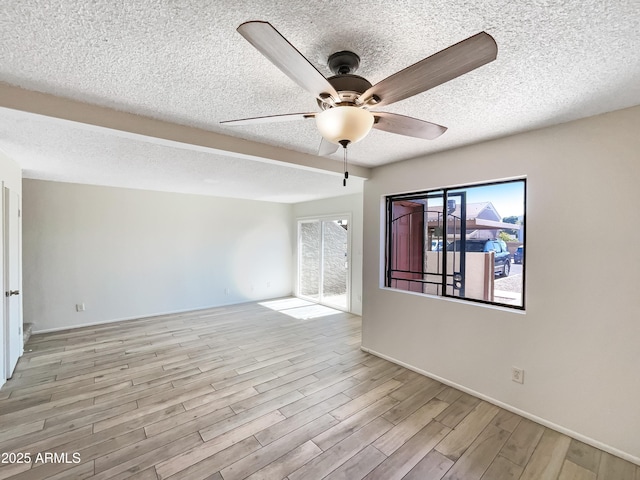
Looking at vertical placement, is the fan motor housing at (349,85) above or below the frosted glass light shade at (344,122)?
above

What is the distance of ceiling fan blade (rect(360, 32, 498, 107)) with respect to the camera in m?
0.94

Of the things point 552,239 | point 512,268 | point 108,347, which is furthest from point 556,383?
point 108,347

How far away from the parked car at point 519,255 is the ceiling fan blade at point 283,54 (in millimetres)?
2202

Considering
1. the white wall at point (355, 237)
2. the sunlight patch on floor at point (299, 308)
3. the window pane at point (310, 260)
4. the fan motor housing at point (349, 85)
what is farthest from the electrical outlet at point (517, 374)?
the window pane at point (310, 260)

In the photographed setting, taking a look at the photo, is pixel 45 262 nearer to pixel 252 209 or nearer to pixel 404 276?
pixel 252 209

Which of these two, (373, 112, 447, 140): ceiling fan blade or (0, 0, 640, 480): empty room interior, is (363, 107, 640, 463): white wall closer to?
(0, 0, 640, 480): empty room interior

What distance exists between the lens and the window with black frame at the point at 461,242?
2.57 m

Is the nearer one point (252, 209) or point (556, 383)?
point (556, 383)

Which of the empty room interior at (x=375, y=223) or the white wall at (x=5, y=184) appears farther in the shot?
the white wall at (x=5, y=184)

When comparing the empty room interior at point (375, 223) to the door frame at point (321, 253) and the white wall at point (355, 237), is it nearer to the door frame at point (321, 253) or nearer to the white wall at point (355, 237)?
the white wall at point (355, 237)

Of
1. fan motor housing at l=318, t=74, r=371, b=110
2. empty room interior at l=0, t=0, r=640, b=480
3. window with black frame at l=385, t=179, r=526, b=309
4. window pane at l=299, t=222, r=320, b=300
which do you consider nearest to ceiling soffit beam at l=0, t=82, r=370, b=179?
empty room interior at l=0, t=0, r=640, b=480

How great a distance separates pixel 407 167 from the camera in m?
3.21

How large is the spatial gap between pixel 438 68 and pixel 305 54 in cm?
65

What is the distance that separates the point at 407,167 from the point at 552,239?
5.01 feet
